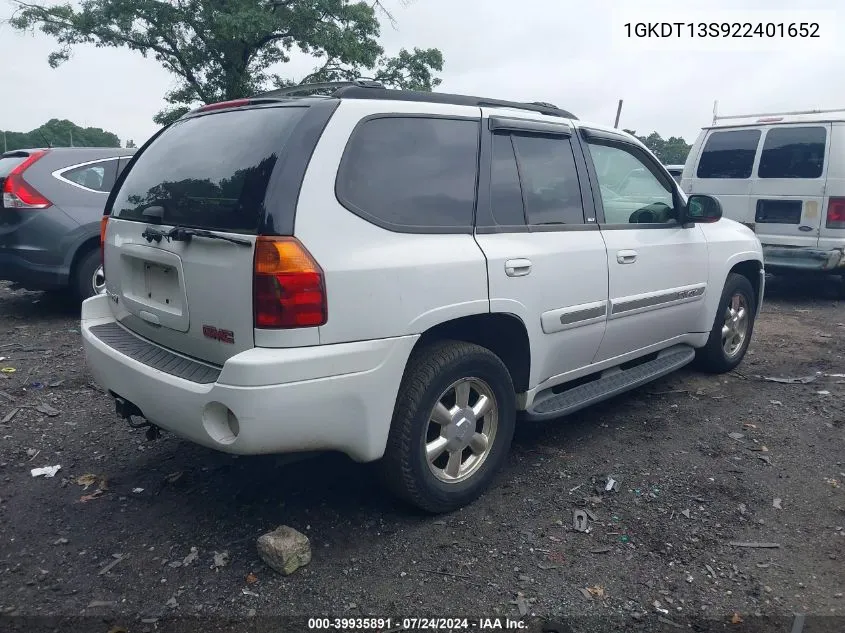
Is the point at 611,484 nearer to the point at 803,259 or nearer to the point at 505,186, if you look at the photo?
the point at 505,186

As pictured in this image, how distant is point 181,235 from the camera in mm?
2758

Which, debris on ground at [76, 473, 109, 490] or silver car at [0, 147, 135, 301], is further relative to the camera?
silver car at [0, 147, 135, 301]

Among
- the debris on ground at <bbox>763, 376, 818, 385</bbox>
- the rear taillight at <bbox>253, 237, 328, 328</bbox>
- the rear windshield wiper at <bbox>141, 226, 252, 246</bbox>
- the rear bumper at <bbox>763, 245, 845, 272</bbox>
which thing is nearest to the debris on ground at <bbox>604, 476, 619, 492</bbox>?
the rear taillight at <bbox>253, 237, 328, 328</bbox>

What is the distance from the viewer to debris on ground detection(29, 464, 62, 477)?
3568 mm

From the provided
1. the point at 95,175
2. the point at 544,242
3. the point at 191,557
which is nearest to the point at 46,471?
the point at 191,557

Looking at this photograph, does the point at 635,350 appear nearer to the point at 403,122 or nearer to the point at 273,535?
the point at 403,122

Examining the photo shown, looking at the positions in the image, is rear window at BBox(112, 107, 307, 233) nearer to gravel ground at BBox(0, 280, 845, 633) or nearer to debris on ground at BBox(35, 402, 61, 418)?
gravel ground at BBox(0, 280, 845, 633)

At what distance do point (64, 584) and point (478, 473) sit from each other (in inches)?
71.0

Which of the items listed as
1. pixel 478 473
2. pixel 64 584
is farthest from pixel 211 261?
pixel 478 473

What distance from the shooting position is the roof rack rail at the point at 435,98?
2944 millimetres

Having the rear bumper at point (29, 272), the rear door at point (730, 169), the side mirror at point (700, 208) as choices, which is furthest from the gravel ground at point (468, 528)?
the rear door at point (730, 169)

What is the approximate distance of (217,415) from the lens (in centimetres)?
260

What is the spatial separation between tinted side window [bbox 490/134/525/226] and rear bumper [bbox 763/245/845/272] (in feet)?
19.1

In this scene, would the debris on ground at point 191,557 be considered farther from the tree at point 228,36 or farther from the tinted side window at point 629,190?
the tree at point 228,36
